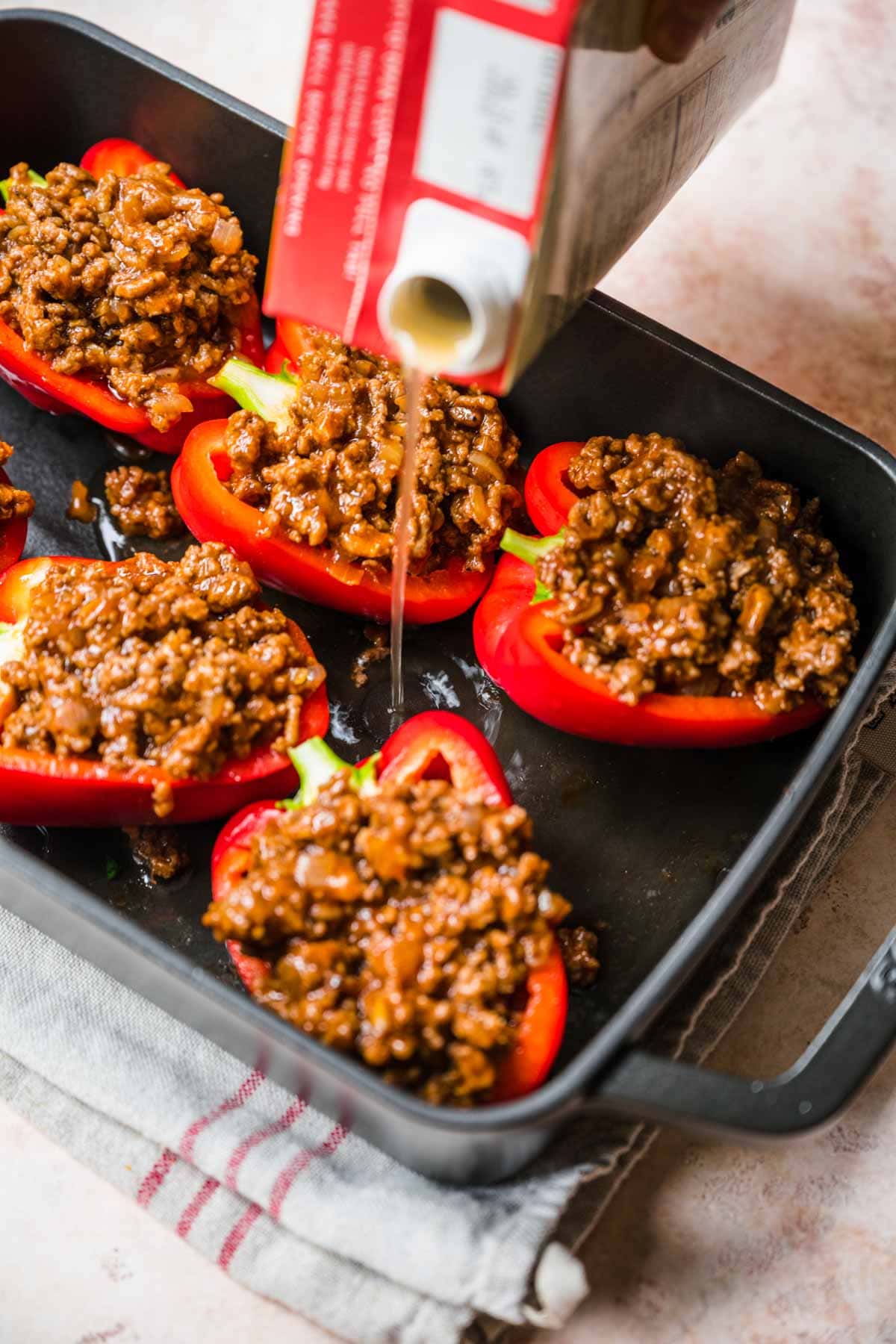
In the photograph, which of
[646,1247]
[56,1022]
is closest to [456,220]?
[56,1022]

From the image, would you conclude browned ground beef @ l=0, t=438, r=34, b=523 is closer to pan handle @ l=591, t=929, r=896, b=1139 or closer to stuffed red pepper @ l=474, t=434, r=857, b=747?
stuffed red pepper @ l=474, t=434, r=857, b=747

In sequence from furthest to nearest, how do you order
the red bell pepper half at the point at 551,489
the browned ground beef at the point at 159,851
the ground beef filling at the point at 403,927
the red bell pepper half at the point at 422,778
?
1. the red bell pepper half at the point at 551,489
2. the browned ground beef at the point at 159,851
3. the red bell pepper half at the point at 422,778
4. the ground beef filling at the point at 403,927

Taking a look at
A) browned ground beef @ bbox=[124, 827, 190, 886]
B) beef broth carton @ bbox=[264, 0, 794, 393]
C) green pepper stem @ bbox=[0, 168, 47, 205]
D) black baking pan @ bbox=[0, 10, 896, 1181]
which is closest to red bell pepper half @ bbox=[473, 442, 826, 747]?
black baking pan @ bbox=[0, 10, 896, 1181]

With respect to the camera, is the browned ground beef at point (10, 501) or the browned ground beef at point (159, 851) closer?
the browned ground beef at point (159, 851)

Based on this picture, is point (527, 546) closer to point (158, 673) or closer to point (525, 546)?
point (525, 546)

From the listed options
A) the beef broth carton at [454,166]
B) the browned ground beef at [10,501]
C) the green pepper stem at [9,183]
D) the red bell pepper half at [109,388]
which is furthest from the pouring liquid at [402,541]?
the green pepper stem at [9,183]

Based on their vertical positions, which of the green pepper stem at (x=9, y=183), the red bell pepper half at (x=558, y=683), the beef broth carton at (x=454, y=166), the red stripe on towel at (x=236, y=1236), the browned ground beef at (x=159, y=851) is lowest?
the red stripe on towel at (x=236, y=1236)

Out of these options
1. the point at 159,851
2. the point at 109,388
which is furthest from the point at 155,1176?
the point at 109,388

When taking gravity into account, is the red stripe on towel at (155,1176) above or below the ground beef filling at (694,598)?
below

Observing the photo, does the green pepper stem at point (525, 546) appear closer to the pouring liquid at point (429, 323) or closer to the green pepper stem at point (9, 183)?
the pouring liquid at point (429, 323)
